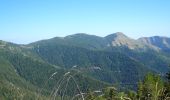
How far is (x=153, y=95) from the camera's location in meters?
5.67

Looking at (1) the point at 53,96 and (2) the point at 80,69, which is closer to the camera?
(1) the point at 53,96

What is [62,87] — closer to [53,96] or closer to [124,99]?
[53,96]

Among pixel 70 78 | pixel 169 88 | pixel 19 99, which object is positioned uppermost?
pixel 70 78

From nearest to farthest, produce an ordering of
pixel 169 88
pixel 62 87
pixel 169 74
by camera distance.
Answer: pixel 62 87 → pixel 169 88 → pixel 169 74

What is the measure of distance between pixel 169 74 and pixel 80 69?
28.9 metres

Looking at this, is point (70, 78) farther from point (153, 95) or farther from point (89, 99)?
point (153, 95)

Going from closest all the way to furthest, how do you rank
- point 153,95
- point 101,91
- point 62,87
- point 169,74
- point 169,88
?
point 101,91 < point 62,87 < point 153,95 < point 169,88 < point 169,74

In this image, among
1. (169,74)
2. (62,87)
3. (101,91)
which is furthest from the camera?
(169,74)

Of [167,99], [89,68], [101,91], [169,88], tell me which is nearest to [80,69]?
[89,68]

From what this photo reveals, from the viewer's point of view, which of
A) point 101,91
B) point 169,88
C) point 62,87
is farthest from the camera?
point 169,88

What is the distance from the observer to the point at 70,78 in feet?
16.9

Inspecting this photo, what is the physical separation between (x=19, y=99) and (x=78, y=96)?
87 cm

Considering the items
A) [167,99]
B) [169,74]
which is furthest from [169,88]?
[167,99]

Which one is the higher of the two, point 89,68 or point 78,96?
point 89,68
